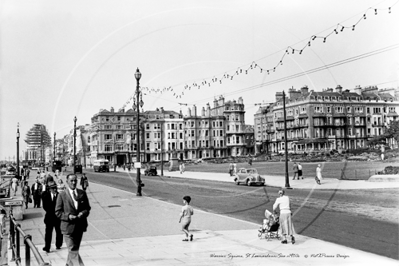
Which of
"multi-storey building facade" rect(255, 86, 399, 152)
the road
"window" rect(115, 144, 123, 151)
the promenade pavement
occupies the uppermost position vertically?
"multi-storey building facade" rect(255, 86, 399, 152)

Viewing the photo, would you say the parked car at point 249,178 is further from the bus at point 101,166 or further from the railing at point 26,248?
the bus at point 101,166

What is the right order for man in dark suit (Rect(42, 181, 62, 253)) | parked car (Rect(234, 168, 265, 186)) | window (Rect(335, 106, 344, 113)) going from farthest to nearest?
1. window (Rect(335, 106, 344, 113))
2. parked car (Rect(234, 168, 265, 186))
3. man in dark suit (Rect(42, 181, 62, 253))

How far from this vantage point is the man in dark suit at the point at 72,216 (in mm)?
7113

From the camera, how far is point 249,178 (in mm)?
32688

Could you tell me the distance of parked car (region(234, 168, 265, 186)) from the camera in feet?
106

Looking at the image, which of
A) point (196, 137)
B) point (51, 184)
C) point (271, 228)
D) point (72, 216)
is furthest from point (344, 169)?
point (196, 137)

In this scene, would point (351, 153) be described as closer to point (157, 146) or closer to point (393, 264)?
point (157, 146)

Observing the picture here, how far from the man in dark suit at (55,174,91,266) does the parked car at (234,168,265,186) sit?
25769 millimetres

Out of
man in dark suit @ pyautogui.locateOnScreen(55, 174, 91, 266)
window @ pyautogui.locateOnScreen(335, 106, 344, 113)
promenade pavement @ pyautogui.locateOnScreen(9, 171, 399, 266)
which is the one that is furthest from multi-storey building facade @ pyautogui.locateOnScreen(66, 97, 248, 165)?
man in dark suit @ pyautogui.locateOnScreen(55, 174, 91, 266)

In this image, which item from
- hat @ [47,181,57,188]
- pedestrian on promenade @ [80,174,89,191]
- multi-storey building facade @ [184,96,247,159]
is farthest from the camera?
multi-storey building facade @ [184,96,247,159]

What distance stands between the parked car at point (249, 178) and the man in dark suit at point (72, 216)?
25769 millimetres

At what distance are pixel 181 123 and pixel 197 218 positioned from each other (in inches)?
3752

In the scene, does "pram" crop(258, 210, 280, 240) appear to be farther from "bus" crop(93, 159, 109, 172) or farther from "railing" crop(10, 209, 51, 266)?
"bus" crop(93, 159, 109, 172)

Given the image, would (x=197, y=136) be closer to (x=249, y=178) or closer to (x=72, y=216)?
(x=249, y=178)
